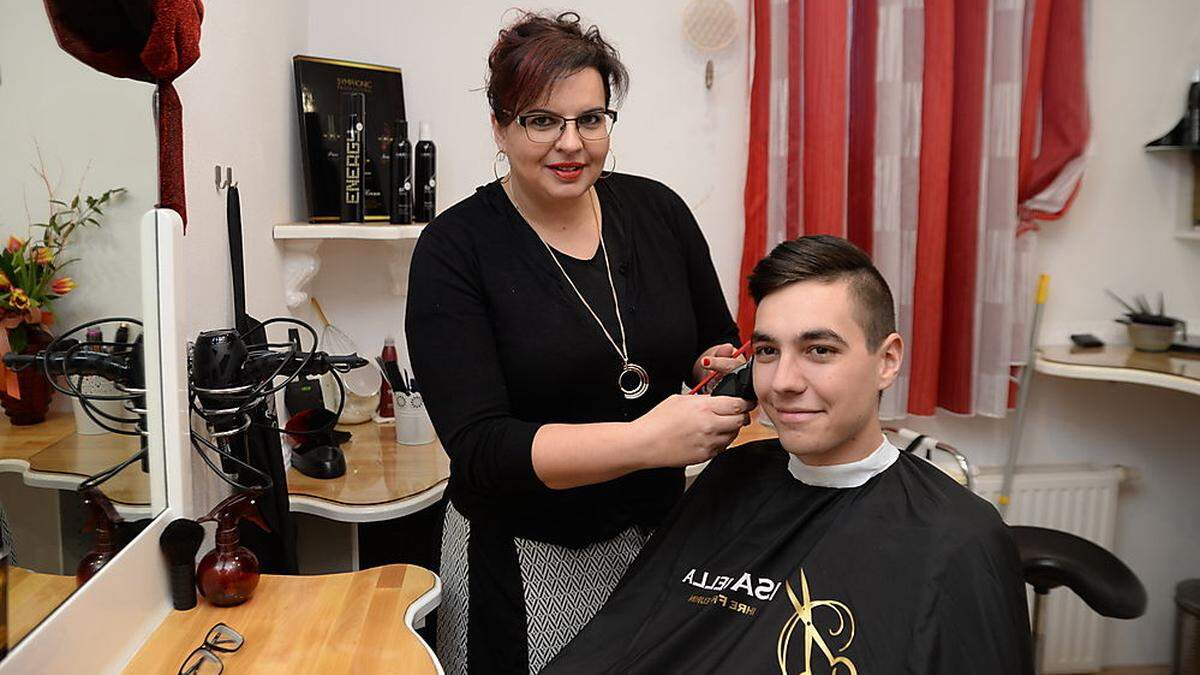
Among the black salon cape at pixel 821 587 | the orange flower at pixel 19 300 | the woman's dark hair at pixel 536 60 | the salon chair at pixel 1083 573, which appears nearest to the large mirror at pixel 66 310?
the orange flower at pixel 19 300

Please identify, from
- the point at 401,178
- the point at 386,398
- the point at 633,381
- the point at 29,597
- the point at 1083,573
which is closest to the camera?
the point at 29,597

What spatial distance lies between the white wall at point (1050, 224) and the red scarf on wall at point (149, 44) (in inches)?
30.9

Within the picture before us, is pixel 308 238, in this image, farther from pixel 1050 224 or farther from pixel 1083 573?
pixel 1050 224

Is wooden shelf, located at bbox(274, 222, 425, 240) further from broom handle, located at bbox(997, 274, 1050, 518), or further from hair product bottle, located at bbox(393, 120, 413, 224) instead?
broom handle, located at bbox(997, 274, 1050, 518)

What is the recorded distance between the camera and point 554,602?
4.98 feet

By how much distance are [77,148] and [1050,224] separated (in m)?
2.57

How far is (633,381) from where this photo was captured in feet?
4.94

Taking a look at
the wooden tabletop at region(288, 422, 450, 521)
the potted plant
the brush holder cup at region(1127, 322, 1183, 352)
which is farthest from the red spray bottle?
the brush holder cup at region(1127, 322, 1183, 352)

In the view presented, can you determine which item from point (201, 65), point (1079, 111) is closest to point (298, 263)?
point (201, 65)

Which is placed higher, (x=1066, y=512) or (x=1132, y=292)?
(x=1132, y=292)

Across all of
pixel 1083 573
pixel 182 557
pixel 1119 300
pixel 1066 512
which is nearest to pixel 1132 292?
pixel 1119 300

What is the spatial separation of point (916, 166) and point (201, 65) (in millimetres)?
1808

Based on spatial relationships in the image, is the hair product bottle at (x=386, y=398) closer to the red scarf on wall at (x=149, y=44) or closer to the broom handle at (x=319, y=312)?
the broom handle at (x=319, y=312)

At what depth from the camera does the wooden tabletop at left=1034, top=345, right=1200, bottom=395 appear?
2.51 metres
